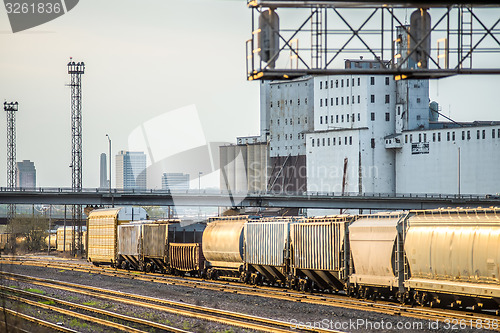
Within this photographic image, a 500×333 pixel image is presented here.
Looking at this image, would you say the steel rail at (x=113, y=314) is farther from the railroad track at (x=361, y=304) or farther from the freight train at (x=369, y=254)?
the freight train at (x=369, y=254)

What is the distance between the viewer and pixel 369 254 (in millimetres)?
30578

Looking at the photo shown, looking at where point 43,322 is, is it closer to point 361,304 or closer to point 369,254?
point 361,304

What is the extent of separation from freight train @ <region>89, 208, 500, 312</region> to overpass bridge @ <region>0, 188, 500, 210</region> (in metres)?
50.7

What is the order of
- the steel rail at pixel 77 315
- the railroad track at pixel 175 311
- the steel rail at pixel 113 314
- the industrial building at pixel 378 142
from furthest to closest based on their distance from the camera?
the industrial building at pixel 378 142 → the steel rail at pixel 77 315 → the steel rail at pixel 113 314 → the railroad track at pixel 175 311

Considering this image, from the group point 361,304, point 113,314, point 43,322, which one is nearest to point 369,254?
point 361,304

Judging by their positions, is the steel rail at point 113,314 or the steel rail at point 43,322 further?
the steel rail at point 43,322

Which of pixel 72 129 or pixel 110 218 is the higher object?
pixel 72 129

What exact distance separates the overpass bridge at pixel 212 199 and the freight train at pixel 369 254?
5069 centimetres

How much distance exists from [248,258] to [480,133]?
3340 inches

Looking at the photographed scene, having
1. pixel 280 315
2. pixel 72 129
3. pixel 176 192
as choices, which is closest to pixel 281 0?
pixel 280 315

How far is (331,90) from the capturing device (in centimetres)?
14000

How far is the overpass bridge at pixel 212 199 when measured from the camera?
3851 inches

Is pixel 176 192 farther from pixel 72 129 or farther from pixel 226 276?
pixel 226 276

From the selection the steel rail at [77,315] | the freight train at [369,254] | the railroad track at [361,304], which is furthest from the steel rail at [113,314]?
the freight train at [369,254]
